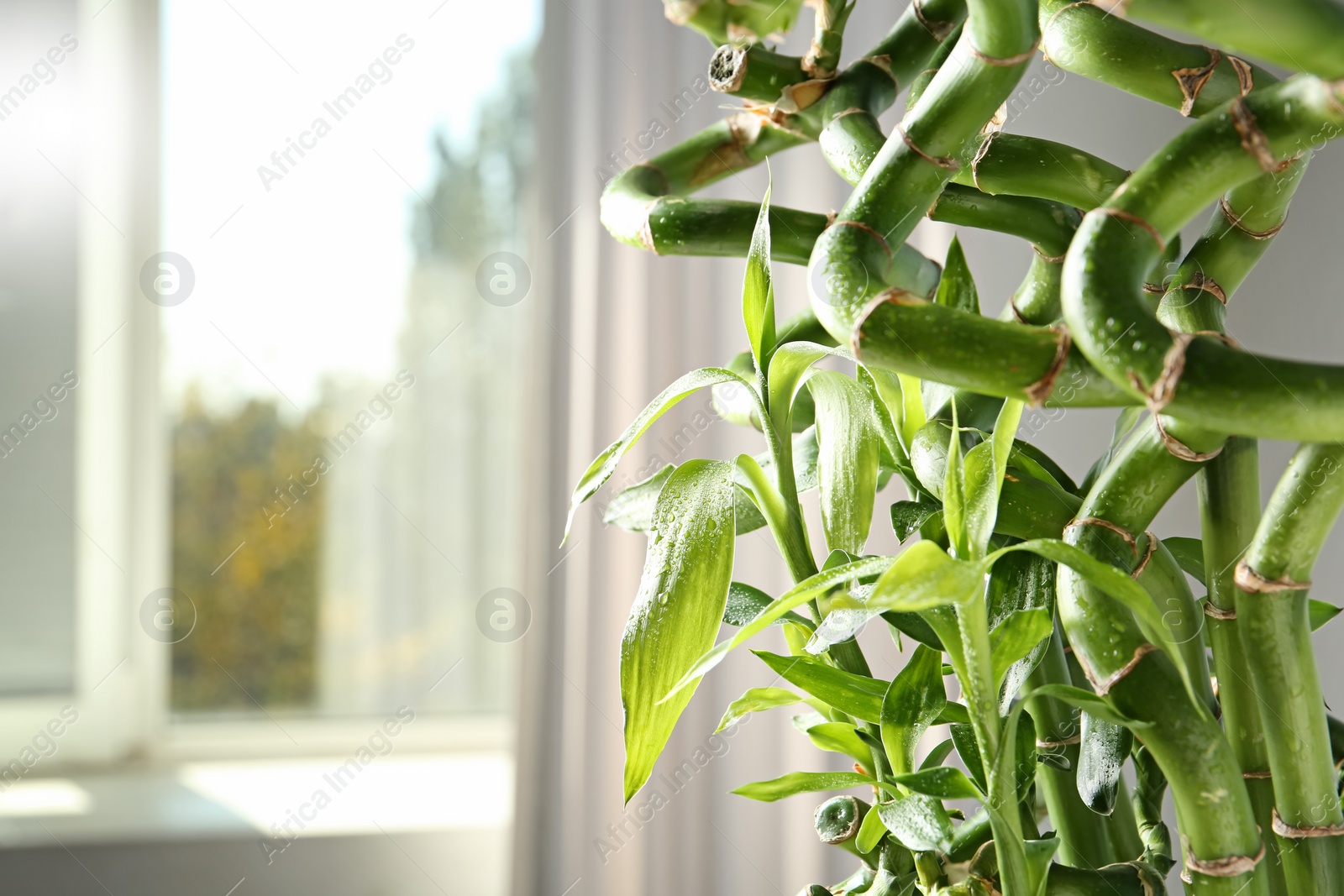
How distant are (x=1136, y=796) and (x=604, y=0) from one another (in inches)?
51.4

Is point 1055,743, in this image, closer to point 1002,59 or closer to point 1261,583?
point 1261,583

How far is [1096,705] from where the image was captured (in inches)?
12.9

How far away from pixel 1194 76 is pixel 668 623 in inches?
12.5

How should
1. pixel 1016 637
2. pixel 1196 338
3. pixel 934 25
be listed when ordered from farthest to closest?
pixel 934 25, pixel 1016 637, pixel 1196 338

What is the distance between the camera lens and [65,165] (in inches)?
60.1

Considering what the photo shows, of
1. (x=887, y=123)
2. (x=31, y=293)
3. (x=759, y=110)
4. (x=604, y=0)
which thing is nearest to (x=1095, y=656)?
(x=759, y=110)

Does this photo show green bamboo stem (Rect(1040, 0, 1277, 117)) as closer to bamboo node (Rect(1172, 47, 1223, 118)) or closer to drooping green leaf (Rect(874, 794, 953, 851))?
bamboo node (Rect(1172, 47, 1223, 118))

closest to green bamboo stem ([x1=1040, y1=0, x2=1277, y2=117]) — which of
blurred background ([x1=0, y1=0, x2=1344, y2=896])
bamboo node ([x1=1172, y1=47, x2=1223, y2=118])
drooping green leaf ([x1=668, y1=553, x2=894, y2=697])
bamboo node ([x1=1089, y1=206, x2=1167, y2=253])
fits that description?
bamboo node ([x1=1172, y1=47, x2=1223, y2=118])

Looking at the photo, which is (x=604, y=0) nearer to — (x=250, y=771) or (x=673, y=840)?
(x=673, y=840)

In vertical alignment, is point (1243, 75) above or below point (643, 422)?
above

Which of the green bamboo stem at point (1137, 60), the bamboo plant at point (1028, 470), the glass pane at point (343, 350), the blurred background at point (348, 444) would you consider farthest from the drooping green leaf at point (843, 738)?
the glass pane at point (343, 350)

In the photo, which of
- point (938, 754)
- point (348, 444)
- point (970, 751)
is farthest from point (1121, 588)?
point (348, 444)

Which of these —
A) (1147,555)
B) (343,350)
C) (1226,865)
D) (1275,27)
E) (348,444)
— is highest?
(343,350)

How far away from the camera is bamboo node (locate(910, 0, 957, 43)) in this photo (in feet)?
1.52
